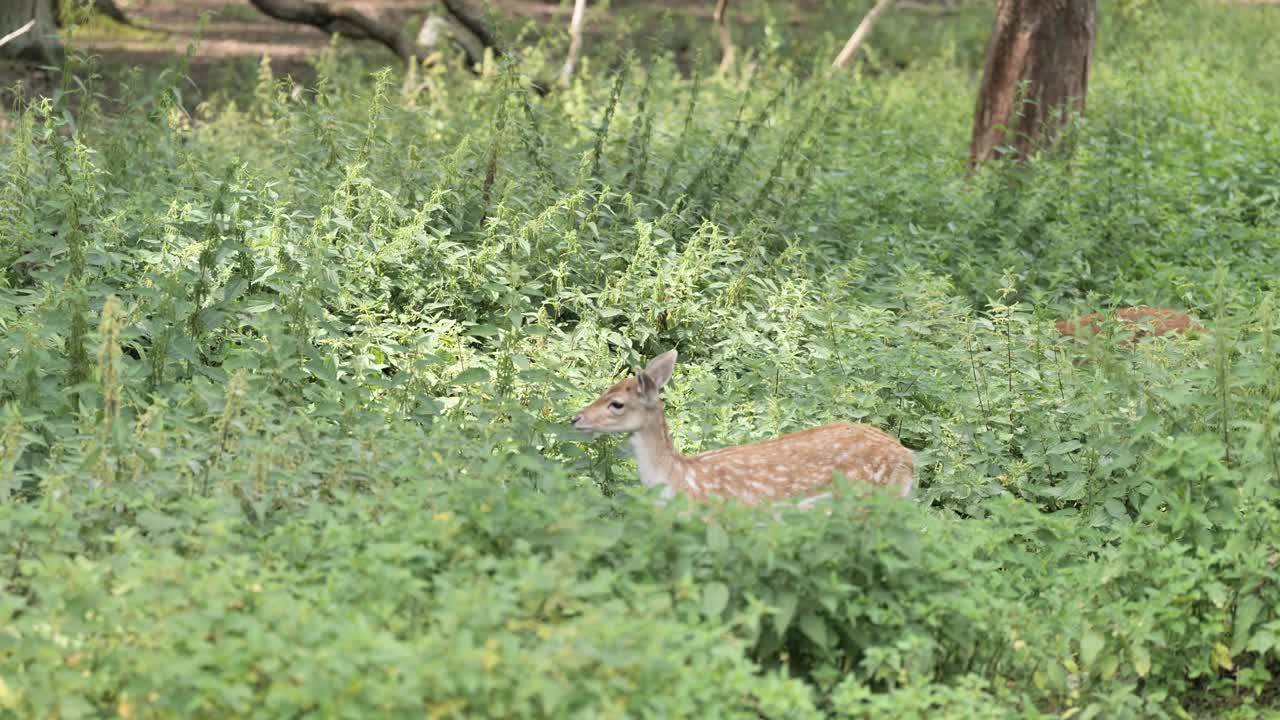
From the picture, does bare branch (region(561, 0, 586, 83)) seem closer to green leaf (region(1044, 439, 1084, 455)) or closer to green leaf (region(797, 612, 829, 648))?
green leaf (region(1044, 439, 1084, 455))

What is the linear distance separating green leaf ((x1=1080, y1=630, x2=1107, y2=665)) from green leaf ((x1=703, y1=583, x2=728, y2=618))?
51.5 inches

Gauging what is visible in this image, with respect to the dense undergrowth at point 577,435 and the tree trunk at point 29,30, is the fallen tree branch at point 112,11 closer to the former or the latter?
the tree trunk at point 29,30

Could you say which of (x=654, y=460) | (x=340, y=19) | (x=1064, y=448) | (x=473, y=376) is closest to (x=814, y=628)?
Result: (x=654, y=460)

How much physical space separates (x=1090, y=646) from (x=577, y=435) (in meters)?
2.16

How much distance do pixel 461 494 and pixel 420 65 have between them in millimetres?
11242

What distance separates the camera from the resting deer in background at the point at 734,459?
256 inches

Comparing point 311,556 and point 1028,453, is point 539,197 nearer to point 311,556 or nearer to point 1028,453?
point 1028,453

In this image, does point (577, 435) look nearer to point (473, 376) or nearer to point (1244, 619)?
point (473, 376)

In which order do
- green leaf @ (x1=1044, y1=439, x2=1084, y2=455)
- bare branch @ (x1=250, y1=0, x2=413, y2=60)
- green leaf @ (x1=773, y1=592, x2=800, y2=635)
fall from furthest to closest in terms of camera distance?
bare branch @ (x1=250, y1=0, x2=413, y2=60), green leaf @ (x1=1044, y1=439, x2=1084, y2=455), green leaf @ (x1=773, y1=592, x2=800, y2=635)

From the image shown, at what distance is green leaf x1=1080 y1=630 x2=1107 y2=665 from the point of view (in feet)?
18.0

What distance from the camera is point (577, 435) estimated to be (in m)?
6.69

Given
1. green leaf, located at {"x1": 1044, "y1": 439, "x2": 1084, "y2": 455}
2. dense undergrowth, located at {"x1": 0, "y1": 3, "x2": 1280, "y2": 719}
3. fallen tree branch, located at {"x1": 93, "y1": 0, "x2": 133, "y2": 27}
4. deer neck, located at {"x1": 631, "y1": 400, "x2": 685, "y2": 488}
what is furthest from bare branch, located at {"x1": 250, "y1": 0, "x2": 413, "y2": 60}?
deer neck, located at {"x1": 631, "y1": 400, "x2": 685, "y2": 488}

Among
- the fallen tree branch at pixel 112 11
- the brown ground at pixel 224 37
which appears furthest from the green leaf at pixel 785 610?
the fallen tree branch at pixel 112 11

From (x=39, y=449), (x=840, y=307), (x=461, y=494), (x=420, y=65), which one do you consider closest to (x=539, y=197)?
(x=840, y=307)
